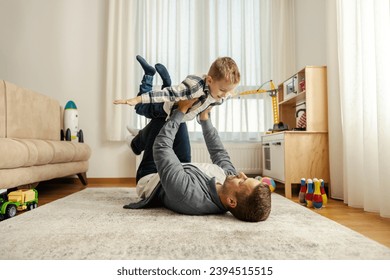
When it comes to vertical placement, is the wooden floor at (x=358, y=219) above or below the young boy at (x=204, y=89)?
below

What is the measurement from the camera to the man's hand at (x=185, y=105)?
1933 mm

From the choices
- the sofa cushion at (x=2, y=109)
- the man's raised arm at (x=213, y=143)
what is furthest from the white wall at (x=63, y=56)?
the man's raised arm at (x=213, y=143)

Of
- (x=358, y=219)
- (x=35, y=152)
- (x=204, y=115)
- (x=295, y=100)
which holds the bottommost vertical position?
(x=358, y=219)

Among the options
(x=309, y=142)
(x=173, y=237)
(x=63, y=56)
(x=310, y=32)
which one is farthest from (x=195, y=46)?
(x=173, y=237)

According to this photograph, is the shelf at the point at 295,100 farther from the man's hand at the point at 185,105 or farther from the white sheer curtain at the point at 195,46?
the man's hand at the point at 185,105

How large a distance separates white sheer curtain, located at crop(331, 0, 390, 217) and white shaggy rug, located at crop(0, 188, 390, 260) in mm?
569

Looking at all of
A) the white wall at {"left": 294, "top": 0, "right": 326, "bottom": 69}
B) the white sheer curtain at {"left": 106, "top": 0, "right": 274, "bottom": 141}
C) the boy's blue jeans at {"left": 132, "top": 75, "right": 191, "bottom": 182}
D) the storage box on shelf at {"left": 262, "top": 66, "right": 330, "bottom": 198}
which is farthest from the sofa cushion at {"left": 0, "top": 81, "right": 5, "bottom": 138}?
the white wall at {"left": 294, "top": 0, "right": 326, "bottom": 69}

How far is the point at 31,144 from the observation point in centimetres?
256

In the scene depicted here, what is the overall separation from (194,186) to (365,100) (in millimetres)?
1389

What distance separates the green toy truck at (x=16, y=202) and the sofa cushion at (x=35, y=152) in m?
0.21

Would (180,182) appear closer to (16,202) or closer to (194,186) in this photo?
(194,186)
